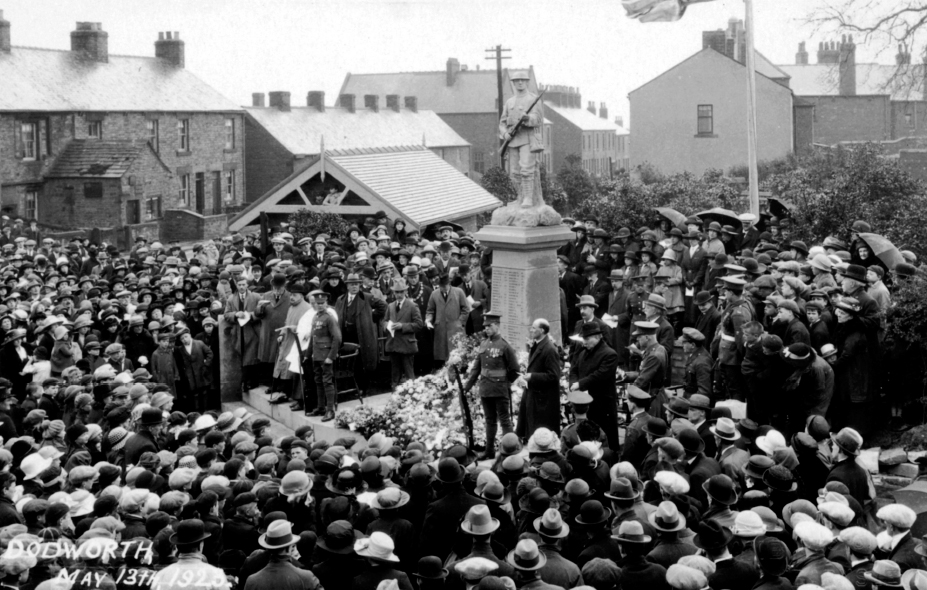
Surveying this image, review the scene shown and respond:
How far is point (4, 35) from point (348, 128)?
20674 millimetres

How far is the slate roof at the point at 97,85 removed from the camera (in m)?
41.2

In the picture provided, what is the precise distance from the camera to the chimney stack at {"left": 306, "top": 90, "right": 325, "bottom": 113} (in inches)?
2319

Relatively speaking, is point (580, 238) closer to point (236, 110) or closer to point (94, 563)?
point (94, 563)

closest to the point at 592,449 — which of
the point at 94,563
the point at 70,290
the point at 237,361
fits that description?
the point at 94,563

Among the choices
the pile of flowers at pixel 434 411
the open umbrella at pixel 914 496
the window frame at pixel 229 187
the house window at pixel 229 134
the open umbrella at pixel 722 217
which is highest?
the house window at pixel 229 134

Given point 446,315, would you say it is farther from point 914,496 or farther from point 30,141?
point 30,141

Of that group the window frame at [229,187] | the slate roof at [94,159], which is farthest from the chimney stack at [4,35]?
the window frame at [229,187]

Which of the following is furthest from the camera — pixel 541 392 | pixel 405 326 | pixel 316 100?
pixel 316 100

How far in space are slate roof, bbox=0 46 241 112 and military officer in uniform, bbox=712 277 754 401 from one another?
35.3 meters

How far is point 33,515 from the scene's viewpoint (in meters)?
7.39

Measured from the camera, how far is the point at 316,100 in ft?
194

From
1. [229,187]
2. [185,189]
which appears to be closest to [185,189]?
[185,189]

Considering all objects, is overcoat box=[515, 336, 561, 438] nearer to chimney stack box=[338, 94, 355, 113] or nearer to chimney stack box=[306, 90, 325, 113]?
chimney stack box=[306, 90, 325, 113]

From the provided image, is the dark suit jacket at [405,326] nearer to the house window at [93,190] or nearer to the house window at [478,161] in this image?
the house window at [93,190]
